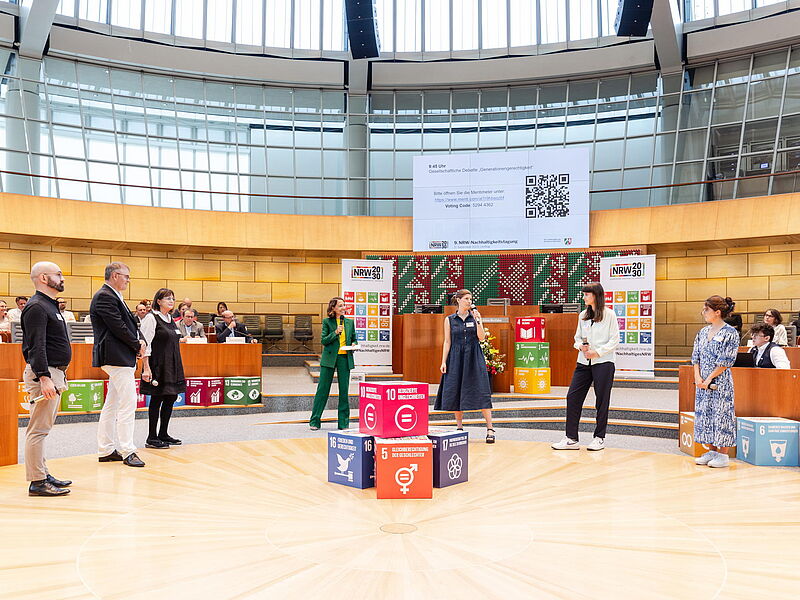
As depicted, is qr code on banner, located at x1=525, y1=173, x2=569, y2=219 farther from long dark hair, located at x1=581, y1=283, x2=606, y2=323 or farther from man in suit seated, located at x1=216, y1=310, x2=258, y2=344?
long dark hair, located at x1=581, y1=283, x2=606, y2=323

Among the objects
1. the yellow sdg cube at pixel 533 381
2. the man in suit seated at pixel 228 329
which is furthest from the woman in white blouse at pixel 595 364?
the man in suit seated at pixel 228 329

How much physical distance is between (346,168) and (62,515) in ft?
42.8

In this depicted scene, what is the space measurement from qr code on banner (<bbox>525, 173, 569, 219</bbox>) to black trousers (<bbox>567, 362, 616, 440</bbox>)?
7.51m

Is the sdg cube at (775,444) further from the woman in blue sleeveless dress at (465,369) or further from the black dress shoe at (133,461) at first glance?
the black dress shoe at (133,461)

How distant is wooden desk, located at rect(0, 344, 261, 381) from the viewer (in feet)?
25.7

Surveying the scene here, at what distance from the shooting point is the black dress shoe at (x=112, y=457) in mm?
5180

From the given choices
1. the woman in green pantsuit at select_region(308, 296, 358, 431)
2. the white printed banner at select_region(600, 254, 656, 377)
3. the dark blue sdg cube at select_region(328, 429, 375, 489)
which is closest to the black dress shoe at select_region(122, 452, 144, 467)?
the dark blue sdg cube at select_region(328, 429, 375, 489)

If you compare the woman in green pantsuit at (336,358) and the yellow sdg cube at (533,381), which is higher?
the woman in green pantsuit at (336,358)

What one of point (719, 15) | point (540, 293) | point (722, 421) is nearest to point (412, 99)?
point (540, 293)

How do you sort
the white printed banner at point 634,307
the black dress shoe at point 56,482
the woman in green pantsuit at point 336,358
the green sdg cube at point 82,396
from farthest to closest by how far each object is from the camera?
the white printed banner at point 634,307 → the green sdg cube at point 82,396 → the woman in green pantsuit at point 336,358 → the black dress shoe at point 56,482

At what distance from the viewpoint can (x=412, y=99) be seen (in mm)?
16312

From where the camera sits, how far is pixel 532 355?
31.2 ft

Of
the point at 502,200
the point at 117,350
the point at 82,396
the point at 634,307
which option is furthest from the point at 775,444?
the point at 502,200

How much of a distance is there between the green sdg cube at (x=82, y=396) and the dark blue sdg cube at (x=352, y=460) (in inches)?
169
